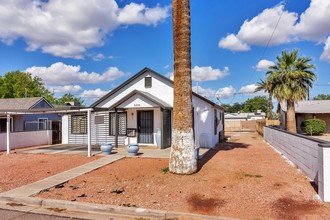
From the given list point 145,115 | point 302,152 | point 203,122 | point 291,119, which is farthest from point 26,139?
point 291,119

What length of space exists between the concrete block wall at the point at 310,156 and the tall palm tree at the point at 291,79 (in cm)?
947

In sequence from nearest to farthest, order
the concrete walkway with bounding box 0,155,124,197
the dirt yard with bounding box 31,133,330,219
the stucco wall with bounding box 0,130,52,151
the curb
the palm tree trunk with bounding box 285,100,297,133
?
the curb
the dirt yard with bounding box 31,133,330,219
the concrete walkway with bounding box 0,155,124,197
the stucco wall with bounding box 0,130,52,151
the palm tree trunk with bounding box 285,100,297,133

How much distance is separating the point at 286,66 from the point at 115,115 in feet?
52.7

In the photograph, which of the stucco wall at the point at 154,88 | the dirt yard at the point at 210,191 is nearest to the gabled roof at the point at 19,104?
the stucco wall at the point at 154,88

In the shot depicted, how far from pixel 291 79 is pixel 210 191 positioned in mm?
19585

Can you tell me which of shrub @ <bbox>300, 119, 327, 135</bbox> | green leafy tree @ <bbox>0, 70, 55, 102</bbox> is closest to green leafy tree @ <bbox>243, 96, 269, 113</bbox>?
shrub @ <bbox>300, 119, 327, 135</bbox>

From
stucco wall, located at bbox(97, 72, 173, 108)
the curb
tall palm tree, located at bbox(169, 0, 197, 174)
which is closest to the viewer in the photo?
the curb

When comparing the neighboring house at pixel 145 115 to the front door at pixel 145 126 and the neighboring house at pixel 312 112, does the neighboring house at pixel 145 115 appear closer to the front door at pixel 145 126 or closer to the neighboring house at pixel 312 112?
the front door at pixel 145 126

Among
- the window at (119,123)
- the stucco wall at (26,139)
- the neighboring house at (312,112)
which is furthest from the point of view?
the neighboring house at (312,112)

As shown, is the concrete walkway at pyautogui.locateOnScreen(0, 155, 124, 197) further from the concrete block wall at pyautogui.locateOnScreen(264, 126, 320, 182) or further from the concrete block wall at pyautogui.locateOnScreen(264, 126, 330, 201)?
the concrete block wall at pyautogui.locateOnScreen(264, 126, 320, 182)

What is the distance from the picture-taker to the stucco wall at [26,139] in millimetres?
17750

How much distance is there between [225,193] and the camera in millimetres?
7020

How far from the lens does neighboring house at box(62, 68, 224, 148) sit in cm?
1646

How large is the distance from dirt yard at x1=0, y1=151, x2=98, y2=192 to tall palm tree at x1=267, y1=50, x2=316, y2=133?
57.7 ft
